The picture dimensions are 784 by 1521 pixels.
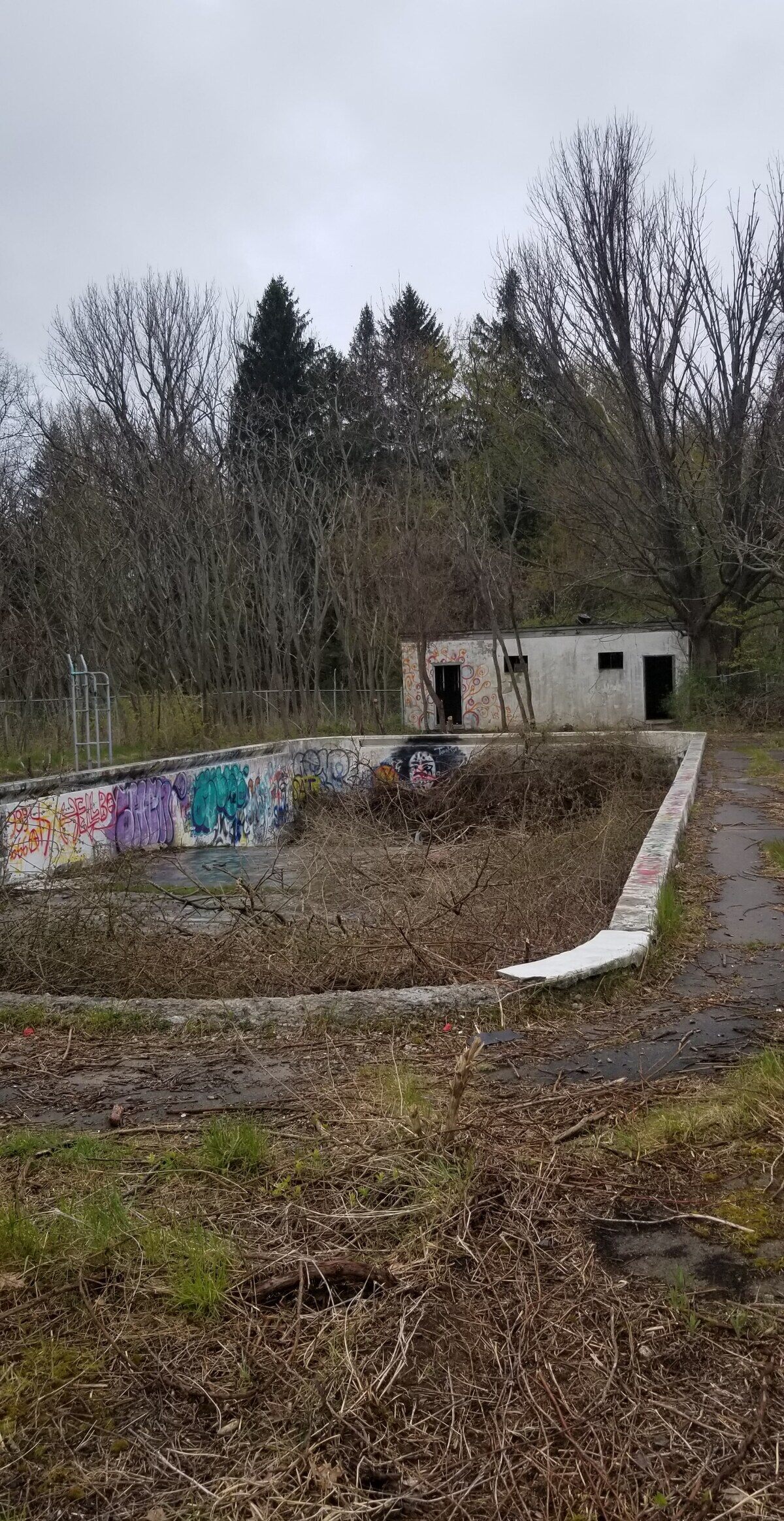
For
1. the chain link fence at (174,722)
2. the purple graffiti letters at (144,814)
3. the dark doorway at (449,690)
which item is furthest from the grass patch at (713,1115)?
the dark doorway at (449,690)

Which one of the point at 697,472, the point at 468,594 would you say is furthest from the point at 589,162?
the point at 468,594

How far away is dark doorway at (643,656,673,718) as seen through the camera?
32.2m

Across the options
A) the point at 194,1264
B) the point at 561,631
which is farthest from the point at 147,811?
the point at 561,631

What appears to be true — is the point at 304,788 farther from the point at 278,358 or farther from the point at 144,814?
the point at 278,358

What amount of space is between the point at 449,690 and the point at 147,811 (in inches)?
712

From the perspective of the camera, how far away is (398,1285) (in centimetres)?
285

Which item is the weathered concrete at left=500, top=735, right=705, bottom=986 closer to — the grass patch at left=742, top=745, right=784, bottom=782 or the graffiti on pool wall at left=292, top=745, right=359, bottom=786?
the grass patch at left=742, top=745, right=784, bottom=782

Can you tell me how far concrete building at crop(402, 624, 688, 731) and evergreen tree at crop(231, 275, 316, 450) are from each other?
13650 millimetres

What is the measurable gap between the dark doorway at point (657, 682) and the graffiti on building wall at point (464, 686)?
4.48 metres

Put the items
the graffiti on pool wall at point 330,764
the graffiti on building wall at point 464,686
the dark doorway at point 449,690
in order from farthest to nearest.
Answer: the dark doorway at point 449,690
the graffiti on building wall at point 464,686
the graffiti on pool wall at point 330,764

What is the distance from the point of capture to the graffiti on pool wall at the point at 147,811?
54.2ft

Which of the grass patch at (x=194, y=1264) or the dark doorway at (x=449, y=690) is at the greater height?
the dark doorway at (x=449, y=690)

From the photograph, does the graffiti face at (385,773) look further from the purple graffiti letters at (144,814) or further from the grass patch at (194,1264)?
the grass patch at (194,1264)

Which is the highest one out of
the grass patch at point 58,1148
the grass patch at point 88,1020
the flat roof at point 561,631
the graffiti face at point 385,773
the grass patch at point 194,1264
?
the flat roof at point 561,631
